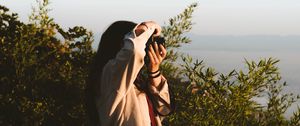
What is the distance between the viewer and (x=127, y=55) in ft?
12.6

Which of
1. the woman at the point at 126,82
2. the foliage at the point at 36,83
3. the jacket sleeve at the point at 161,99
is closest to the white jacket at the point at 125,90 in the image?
the woman at the point at 126,82

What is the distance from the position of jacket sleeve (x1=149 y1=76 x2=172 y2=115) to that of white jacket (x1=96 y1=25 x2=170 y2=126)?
0.17m

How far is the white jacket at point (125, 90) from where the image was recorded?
3850 mm

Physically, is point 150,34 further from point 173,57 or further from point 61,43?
point 61,43

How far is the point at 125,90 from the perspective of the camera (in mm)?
3986

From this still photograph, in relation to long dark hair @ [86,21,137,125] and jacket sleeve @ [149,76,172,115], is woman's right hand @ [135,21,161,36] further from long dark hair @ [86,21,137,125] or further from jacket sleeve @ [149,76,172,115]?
jacket sleeve @ [149,76,172,115]

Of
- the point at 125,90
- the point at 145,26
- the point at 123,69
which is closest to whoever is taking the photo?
the point at 123,69

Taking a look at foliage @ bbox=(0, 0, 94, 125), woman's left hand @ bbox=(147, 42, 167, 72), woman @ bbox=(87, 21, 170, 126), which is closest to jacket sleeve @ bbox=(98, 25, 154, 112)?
woman @ bbox=(87, 21, 170, 126)

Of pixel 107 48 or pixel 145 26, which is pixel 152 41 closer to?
pixel 145 26

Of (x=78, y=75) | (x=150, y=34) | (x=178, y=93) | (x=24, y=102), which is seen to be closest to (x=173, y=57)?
(x=178, y=93)

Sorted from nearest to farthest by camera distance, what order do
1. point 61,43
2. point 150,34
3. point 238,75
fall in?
point 150,34
point 238,75
point 61,43

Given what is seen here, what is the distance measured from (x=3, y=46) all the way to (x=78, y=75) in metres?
0.99

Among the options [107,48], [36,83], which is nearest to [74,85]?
[36,83]

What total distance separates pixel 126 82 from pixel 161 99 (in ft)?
2.24
